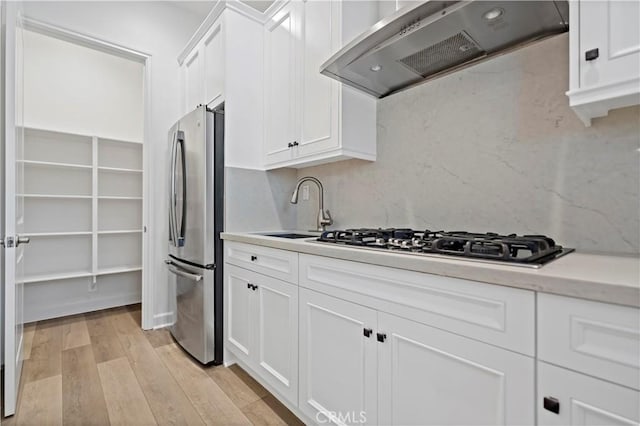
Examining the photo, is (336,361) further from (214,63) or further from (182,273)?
(214,63)

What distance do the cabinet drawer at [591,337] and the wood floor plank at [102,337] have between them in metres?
2.62

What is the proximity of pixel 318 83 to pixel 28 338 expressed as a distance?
3.09m

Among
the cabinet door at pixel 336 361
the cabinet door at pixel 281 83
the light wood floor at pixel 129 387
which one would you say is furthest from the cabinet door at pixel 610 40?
the light wood floor at pixel 129 387

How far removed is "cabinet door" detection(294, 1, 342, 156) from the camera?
169cm

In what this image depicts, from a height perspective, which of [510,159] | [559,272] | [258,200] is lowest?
[559,272]

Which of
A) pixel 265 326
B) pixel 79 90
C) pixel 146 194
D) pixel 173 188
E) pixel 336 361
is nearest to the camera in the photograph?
pixel 336 361

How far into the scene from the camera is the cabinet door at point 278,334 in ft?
4.78

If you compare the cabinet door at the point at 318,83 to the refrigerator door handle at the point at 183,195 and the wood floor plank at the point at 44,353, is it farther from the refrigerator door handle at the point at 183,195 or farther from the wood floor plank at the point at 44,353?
the wood floor plank at the point at 44,353

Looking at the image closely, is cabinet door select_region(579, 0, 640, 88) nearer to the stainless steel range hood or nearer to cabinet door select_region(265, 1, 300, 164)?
Answer: the stainless steel range hood

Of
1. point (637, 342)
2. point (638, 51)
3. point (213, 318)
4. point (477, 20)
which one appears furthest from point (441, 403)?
point (213, 318)

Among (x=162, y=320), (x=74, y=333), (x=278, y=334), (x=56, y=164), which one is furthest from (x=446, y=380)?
(x=56, y=164)

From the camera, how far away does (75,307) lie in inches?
123

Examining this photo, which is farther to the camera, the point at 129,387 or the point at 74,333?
the point at 74,333

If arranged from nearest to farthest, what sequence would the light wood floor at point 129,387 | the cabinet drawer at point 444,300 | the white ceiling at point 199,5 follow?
the cabinet drawer at point 444,300 → the light wood floor at point 129,387 → the white ceiling at point 199,5
